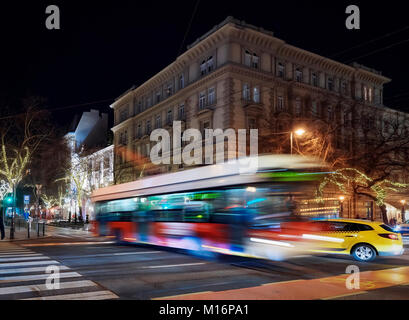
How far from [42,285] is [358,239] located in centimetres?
1029

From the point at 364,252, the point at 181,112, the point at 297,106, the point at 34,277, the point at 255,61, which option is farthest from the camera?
the point at 181,112

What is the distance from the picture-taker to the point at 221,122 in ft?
123

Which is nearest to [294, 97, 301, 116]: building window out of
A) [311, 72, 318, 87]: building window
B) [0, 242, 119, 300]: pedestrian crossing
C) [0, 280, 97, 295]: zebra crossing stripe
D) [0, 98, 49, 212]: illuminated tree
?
[311, 72, 318, 87]: building window

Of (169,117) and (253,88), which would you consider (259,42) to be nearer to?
(253,88)

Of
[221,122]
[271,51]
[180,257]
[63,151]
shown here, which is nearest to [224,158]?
[221,122]

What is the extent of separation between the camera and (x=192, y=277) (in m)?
10.2

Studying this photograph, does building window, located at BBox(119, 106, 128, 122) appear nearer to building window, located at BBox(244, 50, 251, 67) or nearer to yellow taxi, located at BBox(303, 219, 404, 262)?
building window, located at BBox(244, 50, 251, 67)

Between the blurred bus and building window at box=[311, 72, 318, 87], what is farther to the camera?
building window at box=[311, 72, 318, 87]

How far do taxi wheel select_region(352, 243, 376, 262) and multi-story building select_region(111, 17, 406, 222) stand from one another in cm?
1900

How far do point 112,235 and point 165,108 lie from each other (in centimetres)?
3018

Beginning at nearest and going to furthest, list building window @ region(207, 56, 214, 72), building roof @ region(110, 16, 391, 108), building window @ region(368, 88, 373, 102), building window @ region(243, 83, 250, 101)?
building roof @ region(110, 16, 391, 108)
building window @ region(243, 83, 250, 101)
building window @ region(207, 56, 214, 72)
building window @ region(368, 88, 373, 102)

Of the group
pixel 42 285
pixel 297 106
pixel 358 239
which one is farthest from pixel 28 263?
pixel 297 106

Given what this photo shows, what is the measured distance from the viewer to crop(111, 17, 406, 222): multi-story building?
37.1 m

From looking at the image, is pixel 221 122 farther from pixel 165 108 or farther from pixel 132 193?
pixel 132 193
